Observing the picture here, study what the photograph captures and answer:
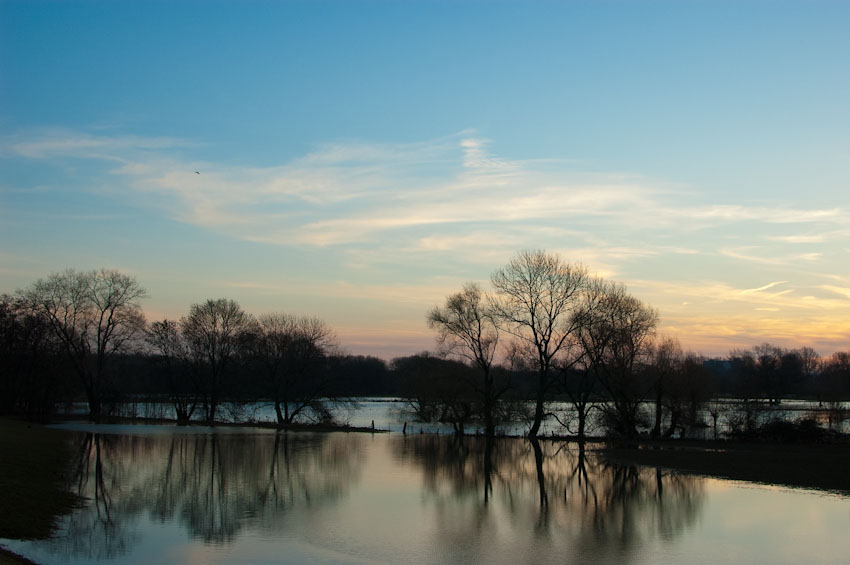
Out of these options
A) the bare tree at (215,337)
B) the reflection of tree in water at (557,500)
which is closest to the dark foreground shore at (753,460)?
the reflection of tree in water at (557,500)

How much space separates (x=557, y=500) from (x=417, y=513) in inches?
220

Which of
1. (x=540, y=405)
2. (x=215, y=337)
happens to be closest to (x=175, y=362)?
(x=215, y=337)

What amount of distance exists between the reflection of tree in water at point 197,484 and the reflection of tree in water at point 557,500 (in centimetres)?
442

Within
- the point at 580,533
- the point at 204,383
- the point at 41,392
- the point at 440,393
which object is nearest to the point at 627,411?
the point at 440,393

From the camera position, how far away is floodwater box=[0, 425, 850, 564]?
632 inches

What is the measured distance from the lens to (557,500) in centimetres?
2428

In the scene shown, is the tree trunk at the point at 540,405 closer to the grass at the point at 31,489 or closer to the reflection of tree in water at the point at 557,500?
the reflection of tree in water at the point at 557,500

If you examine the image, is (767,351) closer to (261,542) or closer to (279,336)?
(279,336)

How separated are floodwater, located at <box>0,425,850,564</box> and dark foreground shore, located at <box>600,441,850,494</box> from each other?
1850mm

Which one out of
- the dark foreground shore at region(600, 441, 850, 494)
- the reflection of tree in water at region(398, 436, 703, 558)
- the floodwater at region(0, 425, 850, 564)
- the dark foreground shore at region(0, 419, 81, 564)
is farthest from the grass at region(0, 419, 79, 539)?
the dark foreground shore at region(600, 441, 850, 494)

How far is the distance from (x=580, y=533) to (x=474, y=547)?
337 centimetres

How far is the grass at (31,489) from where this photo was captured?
16.8 m

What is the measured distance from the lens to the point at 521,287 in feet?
178

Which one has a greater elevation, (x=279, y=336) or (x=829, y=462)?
(x=279, y=336)
